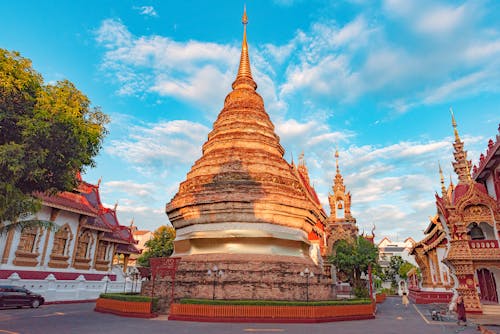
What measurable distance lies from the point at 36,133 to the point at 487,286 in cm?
2680

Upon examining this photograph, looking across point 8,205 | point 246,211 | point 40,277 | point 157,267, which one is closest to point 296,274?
point 246,211

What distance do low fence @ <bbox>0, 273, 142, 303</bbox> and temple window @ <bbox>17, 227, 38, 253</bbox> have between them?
2452 mm

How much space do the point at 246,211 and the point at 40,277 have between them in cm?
1577

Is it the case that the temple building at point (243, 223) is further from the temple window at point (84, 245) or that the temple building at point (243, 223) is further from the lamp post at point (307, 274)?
the temple window at point (84, 245)

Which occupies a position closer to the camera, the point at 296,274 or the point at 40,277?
the point at 296,274

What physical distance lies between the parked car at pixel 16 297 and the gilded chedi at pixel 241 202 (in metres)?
8.19

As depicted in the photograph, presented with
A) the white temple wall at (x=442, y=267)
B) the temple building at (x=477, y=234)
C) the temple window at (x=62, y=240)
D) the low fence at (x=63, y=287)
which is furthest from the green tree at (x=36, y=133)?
the white temple wall at (x=442, y=267)

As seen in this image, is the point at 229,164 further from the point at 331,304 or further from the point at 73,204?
the point at 73,204

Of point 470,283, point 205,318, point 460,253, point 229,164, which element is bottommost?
point 205,318

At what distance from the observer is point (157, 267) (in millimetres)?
16078

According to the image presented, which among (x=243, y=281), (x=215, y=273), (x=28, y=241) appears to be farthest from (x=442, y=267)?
(x=28, y=241)

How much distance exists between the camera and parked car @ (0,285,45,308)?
666 inches

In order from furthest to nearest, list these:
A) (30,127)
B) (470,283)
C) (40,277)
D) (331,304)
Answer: (40,277)
(470,283)
(331,304)
(30,127)

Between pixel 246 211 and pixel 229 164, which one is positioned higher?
pixel 229 164
